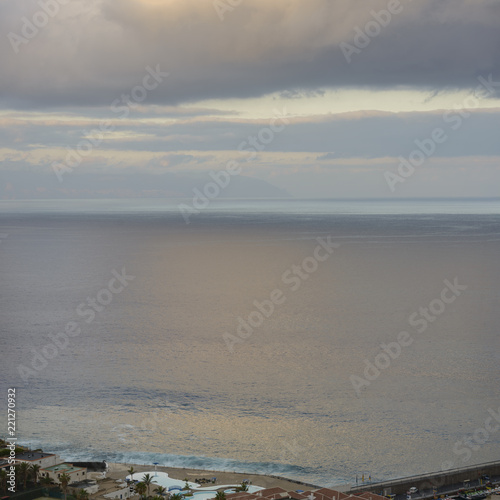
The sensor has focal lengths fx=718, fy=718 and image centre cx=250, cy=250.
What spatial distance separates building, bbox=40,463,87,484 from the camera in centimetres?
3347

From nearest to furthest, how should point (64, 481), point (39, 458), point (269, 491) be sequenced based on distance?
point (269, 491)
point (64, 481)
point (39, 458)

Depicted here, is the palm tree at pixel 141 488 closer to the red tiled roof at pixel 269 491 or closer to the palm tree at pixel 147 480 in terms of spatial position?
the palm tree at pixel 147 480

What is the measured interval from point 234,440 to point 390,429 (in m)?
9.07

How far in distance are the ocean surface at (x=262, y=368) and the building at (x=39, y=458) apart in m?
2.87

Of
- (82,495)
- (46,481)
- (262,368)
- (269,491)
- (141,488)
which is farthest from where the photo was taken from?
(262,368)

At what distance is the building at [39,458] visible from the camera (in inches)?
1344

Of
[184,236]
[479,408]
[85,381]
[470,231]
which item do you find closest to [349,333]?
[479,408]

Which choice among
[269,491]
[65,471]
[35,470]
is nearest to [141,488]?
[65,471]

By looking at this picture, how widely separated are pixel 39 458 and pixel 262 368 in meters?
20.9

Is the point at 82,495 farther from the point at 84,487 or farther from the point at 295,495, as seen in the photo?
the point at 295,495

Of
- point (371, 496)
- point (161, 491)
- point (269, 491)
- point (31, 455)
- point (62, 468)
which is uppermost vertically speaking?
point (31, 455)

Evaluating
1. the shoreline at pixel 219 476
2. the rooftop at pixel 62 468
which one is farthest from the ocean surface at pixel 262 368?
the rooftop at pixel 62 468

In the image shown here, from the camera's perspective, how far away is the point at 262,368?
5209 centimetres

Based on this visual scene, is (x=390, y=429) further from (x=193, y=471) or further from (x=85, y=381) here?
(x=85, y=381)
